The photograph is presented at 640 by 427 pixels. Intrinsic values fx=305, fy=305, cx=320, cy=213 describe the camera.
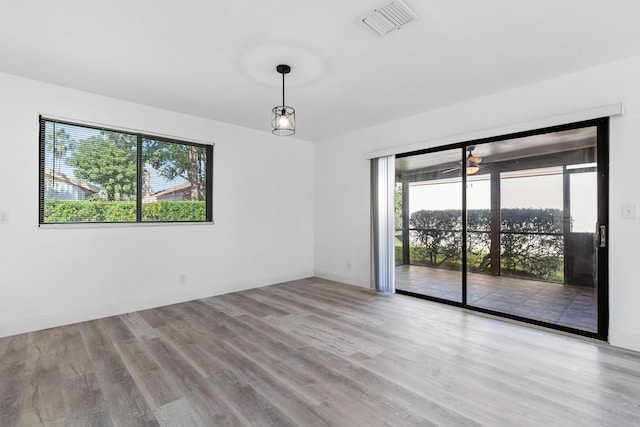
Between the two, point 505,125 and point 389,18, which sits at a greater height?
point 389,18

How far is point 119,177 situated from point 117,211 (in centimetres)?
43

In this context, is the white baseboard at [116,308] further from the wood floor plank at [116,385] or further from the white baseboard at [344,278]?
the white baseboard at [344,278]

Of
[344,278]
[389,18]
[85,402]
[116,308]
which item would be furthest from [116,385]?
[344,278]

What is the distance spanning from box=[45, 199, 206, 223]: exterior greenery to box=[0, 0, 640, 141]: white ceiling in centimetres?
132

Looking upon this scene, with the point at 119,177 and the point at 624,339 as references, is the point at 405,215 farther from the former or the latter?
the point at 119,177

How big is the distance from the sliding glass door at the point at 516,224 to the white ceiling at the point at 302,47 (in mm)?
808

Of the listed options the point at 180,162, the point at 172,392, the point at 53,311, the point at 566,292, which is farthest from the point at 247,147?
the point at 566,292

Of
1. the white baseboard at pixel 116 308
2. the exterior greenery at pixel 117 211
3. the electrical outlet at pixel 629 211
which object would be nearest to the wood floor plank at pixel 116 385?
the white baseboard at pixel 116 308

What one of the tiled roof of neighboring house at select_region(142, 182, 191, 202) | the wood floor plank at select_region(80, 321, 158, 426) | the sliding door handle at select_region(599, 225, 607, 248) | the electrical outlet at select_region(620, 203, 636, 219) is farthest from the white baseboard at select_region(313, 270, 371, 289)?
the wood floor plank at select_region(80, 321, 158, 426)

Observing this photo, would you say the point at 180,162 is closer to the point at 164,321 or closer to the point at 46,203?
the point at 46,203

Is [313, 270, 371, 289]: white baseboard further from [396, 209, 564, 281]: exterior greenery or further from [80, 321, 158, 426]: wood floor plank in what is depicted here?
[80, 321, 158, 426]: wood floor plank

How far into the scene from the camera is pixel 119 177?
3.82 meters

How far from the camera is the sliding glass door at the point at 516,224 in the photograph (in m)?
3.09

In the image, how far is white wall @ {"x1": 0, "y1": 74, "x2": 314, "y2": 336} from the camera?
3.12m
